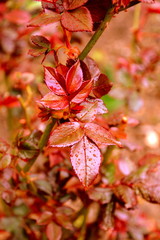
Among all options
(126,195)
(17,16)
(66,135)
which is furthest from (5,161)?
(17,16)

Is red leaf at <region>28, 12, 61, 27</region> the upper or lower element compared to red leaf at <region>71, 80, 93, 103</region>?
upper

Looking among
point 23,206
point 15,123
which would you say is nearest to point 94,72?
point 23,206

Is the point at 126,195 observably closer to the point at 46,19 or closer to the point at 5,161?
the point at 5,161

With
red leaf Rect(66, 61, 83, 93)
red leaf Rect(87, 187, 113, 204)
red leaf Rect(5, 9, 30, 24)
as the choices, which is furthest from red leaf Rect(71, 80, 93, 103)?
red leaf Rect(5, 9, 30, 24)

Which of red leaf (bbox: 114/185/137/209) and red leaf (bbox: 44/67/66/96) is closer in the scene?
red leaf (bbox: 44/67/66/96)

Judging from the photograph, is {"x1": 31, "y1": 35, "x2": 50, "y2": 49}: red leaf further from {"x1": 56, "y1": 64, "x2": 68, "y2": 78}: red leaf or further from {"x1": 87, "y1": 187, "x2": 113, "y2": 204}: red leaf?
{"x1": 87, "y1": 187, "x2": 113, "y2": 204}: red leaf

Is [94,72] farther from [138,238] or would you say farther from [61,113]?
[138,238]

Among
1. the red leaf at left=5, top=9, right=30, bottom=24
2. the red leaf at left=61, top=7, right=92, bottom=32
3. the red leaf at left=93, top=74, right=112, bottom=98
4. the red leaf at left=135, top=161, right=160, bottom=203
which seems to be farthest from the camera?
the red leaf at left=5, top=9, right=30, bottom=24
